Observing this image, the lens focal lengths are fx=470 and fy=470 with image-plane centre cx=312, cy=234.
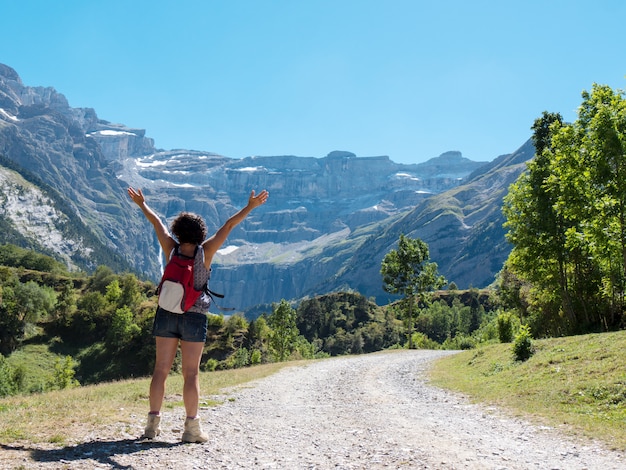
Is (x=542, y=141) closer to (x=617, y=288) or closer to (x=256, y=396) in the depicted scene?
(x=617, y=288)

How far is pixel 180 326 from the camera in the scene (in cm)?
830

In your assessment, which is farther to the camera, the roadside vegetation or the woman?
the roadside vegetation

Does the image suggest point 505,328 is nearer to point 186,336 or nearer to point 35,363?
point 186,336

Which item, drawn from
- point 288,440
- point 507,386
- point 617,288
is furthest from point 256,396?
point 617,288

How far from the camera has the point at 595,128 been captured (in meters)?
26.2

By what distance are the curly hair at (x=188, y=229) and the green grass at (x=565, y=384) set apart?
9.29m

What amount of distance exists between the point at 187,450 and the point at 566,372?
15554 mm

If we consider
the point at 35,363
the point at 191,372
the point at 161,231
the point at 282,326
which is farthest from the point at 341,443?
the point at 35,363

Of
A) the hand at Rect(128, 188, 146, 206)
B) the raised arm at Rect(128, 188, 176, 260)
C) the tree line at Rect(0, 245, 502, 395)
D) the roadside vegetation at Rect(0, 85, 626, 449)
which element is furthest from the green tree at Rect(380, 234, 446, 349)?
the raised arm at Rect(128, 188, 176, 260)

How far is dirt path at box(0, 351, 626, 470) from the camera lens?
7473 millimetres

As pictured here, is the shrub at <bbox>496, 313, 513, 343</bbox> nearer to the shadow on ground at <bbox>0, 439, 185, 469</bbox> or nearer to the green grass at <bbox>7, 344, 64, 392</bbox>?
the shadow on ground at <bbox>0, 439, 185, 469</bbox>

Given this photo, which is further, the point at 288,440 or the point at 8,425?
the point at 288,440

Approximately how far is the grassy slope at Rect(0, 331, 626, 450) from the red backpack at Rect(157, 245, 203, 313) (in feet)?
9.62

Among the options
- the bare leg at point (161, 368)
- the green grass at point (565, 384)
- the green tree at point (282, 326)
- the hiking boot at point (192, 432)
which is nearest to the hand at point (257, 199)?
→ the bare leg at point (161, 368)
